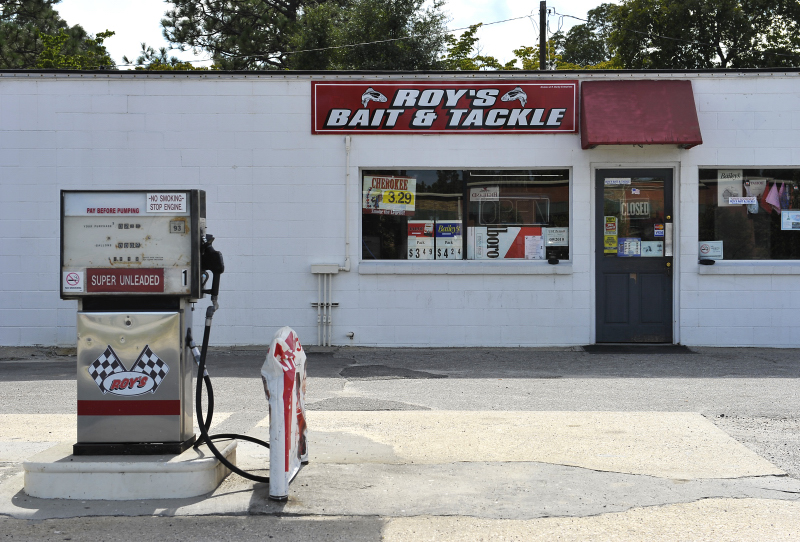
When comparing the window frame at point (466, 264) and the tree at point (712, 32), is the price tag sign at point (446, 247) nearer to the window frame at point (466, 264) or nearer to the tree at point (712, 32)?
the window frame at point (466, 264)

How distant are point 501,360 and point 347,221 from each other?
291cm

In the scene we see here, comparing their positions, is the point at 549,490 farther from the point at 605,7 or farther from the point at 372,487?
the point at 605,7

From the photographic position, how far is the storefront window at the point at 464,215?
38.2 feet

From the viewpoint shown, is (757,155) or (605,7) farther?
(605,7)

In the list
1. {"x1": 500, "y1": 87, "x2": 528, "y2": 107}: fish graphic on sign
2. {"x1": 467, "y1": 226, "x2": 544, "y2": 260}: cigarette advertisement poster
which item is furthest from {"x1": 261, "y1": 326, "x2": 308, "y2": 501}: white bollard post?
{"x1": 500, "y1": 87, "x2": 528, "y2": 107}: fish graphic on sign

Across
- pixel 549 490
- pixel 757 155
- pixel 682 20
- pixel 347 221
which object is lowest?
pixel 549 490

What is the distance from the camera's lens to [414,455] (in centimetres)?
594

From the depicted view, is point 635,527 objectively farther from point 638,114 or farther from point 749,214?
point 749,214

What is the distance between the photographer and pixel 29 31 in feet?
97.9

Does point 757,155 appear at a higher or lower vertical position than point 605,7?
lower

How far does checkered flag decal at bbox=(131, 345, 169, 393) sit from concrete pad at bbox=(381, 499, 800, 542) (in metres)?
1.65

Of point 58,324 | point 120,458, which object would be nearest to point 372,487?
point 120,458

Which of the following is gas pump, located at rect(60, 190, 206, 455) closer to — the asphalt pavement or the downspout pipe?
the asphalt pavement

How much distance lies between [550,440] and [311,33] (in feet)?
85.5
